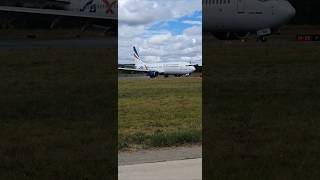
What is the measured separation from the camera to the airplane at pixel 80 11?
3400 millimetres

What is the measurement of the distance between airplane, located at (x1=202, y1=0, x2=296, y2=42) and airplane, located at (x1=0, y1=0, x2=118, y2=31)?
735 mm

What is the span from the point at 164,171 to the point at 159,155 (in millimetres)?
702

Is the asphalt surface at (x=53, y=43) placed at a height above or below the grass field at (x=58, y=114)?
above

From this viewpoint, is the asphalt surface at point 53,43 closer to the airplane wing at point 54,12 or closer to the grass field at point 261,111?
the airplane wing at point 54,12

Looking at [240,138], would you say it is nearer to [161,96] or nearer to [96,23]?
[161,96]

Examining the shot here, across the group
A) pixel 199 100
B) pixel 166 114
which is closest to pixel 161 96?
pixel 166 114

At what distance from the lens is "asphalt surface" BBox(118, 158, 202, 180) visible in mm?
4137

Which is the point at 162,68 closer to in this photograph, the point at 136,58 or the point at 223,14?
the point at 136,58

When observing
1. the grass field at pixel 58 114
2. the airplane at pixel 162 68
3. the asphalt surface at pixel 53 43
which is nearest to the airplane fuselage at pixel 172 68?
the airplane at pixel 162 68

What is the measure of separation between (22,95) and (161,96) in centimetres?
261

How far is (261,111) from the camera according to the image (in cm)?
718

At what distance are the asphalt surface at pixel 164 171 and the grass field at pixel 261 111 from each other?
0.12 m

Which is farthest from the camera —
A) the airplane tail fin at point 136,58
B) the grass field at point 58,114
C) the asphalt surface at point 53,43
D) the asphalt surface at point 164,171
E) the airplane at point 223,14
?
the asphalt surface at point 53,43

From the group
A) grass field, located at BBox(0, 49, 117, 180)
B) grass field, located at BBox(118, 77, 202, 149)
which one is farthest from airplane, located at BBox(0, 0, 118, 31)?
grass field, located at BBox(118, 77, 202, 149)
